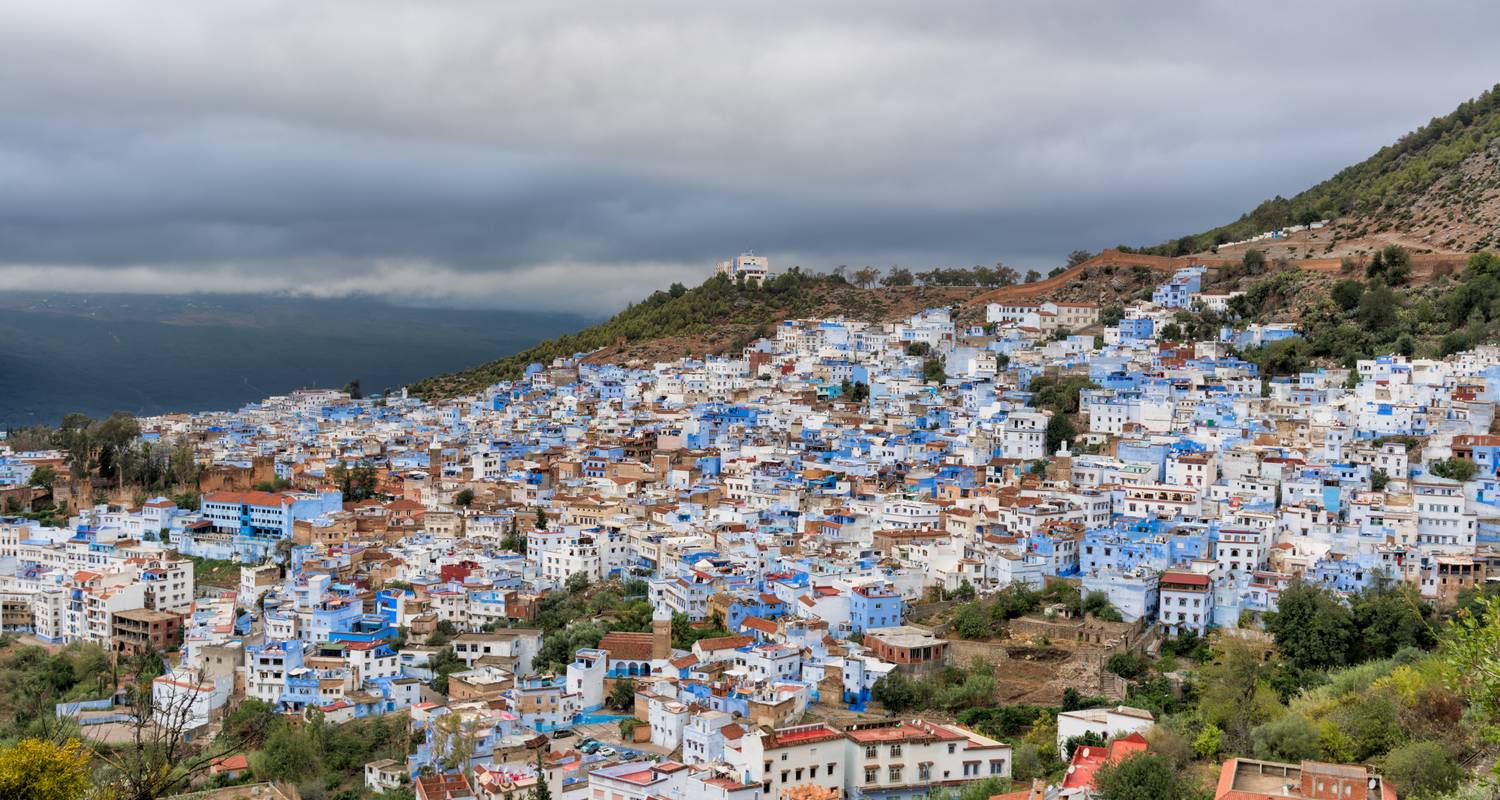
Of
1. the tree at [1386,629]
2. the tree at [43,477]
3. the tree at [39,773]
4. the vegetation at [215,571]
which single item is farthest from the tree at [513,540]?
the tree at [39,773]

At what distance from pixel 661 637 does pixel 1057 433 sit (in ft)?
38.8

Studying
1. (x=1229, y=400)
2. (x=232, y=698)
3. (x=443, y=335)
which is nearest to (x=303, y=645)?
(x=232, y=698)

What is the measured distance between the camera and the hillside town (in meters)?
14.5

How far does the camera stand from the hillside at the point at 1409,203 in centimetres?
3672

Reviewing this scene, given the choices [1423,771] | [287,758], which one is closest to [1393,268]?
[1423,771]

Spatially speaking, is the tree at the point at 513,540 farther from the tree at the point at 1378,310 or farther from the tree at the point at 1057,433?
the tree at the point at 1378,310

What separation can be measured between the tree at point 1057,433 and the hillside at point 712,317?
59.1 feet

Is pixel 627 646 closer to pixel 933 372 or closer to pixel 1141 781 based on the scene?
pixel 1141 781

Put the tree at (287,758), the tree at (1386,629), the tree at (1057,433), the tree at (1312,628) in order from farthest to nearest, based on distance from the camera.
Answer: the tree at (1057,433) < the tree at (1386,629) < the tree at (1312,628) < the tree at (287,758)

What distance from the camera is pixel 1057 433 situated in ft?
87.4

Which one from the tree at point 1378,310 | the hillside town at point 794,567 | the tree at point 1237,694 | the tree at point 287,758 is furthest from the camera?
the tree at point 1378,310

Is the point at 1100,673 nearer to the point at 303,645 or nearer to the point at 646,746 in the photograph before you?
the point at 646,746

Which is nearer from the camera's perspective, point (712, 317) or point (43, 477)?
point (43, 477)

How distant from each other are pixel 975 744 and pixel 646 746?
154 inches
